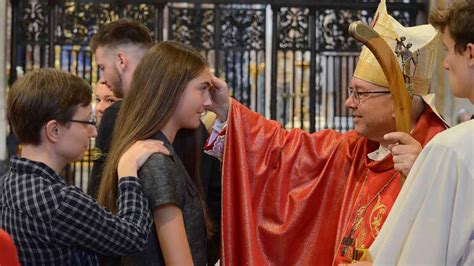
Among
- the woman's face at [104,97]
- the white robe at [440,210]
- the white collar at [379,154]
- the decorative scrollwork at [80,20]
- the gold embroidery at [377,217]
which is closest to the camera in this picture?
the white robe at [440,210]

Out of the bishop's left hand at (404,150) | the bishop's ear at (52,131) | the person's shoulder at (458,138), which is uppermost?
the person's shoulder at (458,138)

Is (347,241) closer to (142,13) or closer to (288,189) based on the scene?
(288,189)

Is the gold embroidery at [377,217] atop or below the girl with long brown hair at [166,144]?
below

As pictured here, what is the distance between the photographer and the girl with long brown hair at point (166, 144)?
281 cm

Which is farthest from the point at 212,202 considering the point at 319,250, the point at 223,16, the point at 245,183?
the point at 223,16

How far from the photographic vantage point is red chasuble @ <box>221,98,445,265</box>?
3.48 meters

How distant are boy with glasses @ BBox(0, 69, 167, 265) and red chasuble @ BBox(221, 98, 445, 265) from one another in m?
0.78

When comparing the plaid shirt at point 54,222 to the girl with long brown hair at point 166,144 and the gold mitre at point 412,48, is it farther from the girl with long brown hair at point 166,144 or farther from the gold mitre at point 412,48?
the gold mitre at point 412,48

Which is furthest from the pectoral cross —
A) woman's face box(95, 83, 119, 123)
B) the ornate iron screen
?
the ornate iron screen

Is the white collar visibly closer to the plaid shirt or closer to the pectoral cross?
the pectoral cross

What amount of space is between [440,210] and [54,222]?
3.49ft

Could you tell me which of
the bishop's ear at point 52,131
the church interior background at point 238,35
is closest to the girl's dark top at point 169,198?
the bishop's ear at point 52,131

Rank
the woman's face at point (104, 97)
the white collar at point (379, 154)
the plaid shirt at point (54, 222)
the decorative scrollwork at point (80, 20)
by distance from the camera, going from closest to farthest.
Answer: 1. the plaid shirt at point (54, 222)
2. the white collar at point (379, 154)
3. the woman's face at point (104, 97)
4. the decorative scrollwork at point (80, 20)

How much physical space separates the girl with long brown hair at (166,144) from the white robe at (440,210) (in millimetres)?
894
